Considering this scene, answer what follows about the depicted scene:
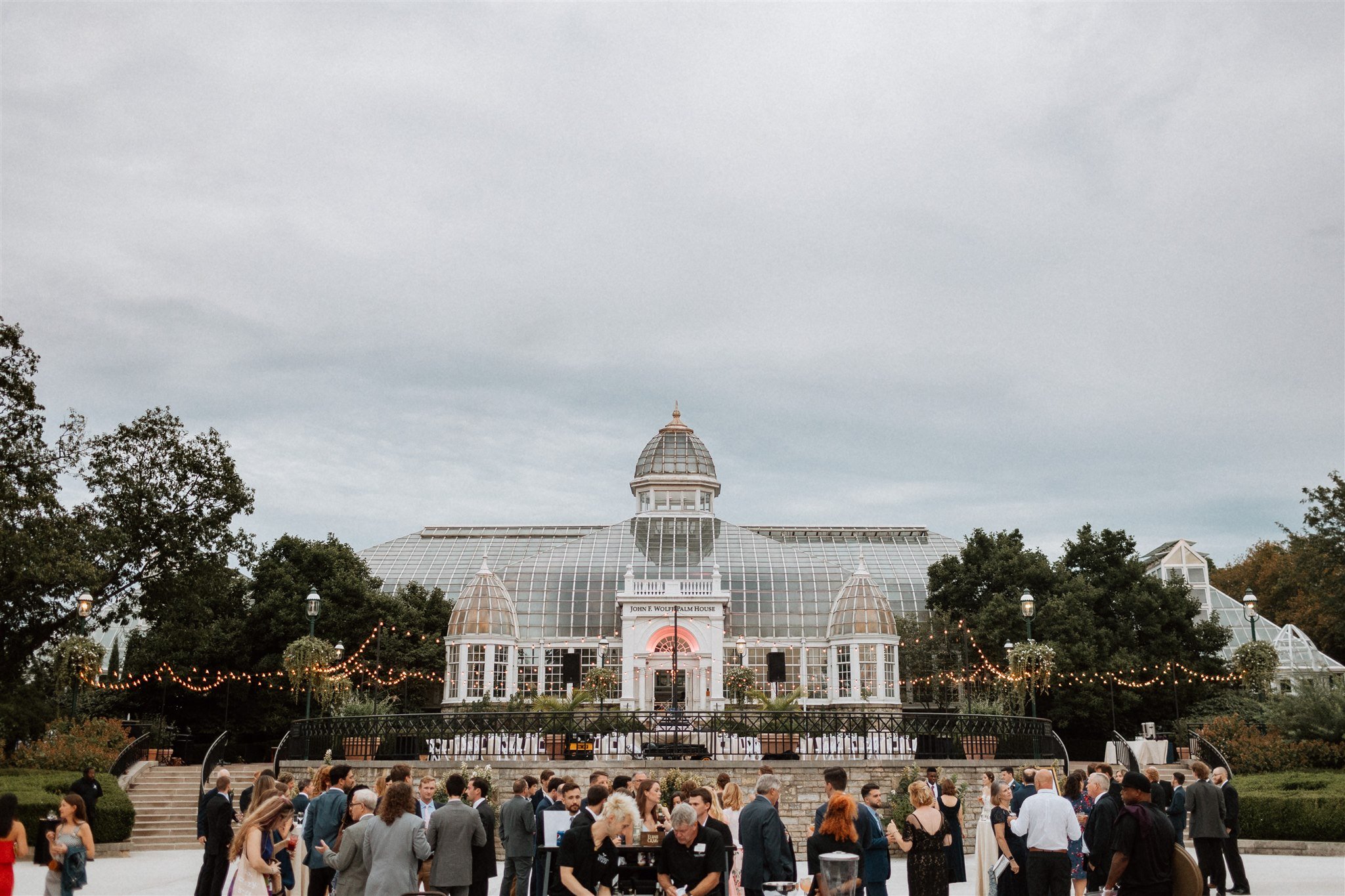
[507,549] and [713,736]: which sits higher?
[507,549]

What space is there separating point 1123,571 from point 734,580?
50.1ft

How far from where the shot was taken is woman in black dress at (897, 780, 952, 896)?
10.7m

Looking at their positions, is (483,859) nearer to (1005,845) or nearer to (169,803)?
(1005,845)

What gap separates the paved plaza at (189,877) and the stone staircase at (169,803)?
192 cm

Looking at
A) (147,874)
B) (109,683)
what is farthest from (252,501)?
(147,874)

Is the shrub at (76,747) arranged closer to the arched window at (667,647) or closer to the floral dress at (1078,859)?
the arched window at (667,647)

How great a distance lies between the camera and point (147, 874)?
1859 cm

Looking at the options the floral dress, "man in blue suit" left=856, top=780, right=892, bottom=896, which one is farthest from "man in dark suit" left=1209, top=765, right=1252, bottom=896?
"man in blue suit" left=856, top=780, right=892, bottom=896

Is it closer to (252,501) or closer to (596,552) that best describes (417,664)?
(596,552)

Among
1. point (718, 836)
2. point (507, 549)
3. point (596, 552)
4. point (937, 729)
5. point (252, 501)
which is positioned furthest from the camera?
point (507, 549)

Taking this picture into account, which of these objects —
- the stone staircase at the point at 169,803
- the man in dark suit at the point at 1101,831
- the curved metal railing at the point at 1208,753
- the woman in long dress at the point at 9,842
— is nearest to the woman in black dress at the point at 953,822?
the man in dark suit at the point at 1101,831

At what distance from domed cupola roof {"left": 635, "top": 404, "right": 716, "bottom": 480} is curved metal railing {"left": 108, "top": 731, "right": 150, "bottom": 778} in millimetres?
22147

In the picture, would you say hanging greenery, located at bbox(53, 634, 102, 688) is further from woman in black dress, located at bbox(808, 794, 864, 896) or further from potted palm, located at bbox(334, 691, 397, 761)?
woman in black dress, located at bbox(808, 794, 864, 896)

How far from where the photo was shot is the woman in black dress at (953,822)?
39.6ft
